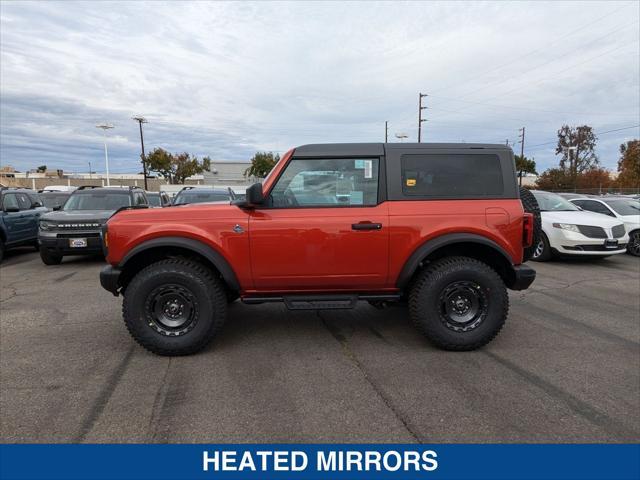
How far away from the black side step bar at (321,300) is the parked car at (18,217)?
336 inches

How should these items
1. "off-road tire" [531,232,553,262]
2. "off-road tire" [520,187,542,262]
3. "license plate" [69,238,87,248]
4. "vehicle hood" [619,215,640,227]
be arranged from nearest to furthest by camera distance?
"off-road tire" [520,187,542,262], "license plate" [69,238,87,248], "off-road tire" [531,232,553,262], "vehicle hood" [619,215,640,227]

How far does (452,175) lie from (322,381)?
89.4 inches

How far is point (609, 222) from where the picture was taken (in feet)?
27.2

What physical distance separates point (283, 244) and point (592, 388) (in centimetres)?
281

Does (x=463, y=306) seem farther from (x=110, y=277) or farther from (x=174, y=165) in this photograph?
(x=174, y=165)

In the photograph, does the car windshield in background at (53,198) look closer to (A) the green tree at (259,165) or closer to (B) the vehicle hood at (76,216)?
(B) the vehicle hood at (76,216)

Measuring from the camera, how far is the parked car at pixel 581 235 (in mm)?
8156

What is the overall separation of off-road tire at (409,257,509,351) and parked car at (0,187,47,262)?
9.82 metres

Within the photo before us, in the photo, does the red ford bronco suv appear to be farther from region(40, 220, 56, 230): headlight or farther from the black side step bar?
region(40, 220, 56, 230): headlight

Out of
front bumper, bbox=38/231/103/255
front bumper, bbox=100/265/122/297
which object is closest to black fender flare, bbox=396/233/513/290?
front bumper, bbox=100/265/122/297

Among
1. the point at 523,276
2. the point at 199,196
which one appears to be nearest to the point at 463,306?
the point at 523,276

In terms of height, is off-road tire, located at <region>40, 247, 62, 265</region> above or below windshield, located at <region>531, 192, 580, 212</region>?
below

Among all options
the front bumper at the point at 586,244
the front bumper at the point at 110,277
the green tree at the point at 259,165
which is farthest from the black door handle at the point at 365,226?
the green tree at the point at 259,165

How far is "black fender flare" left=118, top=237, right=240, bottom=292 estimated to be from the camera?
357cm
